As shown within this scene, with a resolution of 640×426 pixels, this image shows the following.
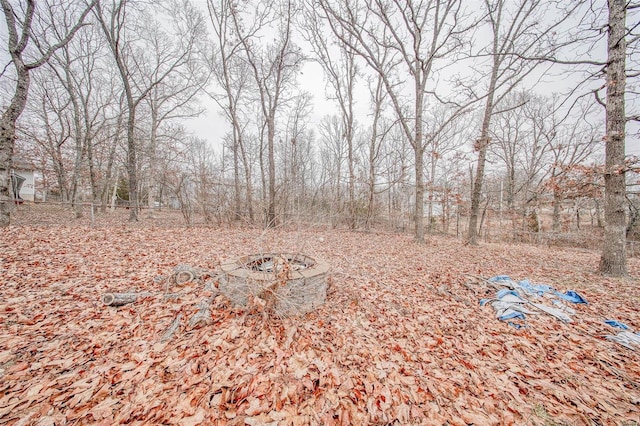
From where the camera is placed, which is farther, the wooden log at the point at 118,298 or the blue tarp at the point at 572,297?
the blue tarp at the point at 572,297

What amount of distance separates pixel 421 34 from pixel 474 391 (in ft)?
34.2

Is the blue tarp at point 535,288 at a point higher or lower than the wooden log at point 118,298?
lower

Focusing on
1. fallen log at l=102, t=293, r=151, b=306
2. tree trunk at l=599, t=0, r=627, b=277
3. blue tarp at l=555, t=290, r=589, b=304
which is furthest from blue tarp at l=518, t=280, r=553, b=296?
fallen log at l=102, t=293, r=151, b=306

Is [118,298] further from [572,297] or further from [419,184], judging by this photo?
[419,184]

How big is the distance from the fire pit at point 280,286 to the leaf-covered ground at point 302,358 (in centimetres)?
18

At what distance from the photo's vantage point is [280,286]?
3.18 metres

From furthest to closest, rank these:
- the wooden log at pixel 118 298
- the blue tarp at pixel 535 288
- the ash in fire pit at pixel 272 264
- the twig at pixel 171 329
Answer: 1. the blue tarp at pixel 535 288
2. the ash in fire pit at pixel 272 264
3. the wooden log at pixel 118 298
4. the twig at pixel 171 329

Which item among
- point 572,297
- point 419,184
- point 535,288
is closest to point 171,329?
point 535,288

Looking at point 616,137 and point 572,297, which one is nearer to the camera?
point 572,297

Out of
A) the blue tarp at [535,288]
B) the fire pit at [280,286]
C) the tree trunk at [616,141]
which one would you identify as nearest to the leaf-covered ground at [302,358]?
the fire pit at [280,286]

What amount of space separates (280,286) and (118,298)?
A: 2411 millimetres

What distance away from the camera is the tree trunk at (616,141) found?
4559 mm

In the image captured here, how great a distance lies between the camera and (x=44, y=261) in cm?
423

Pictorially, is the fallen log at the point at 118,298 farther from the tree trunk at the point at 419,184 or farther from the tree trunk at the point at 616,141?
the tree trunk at the point at 616,141
